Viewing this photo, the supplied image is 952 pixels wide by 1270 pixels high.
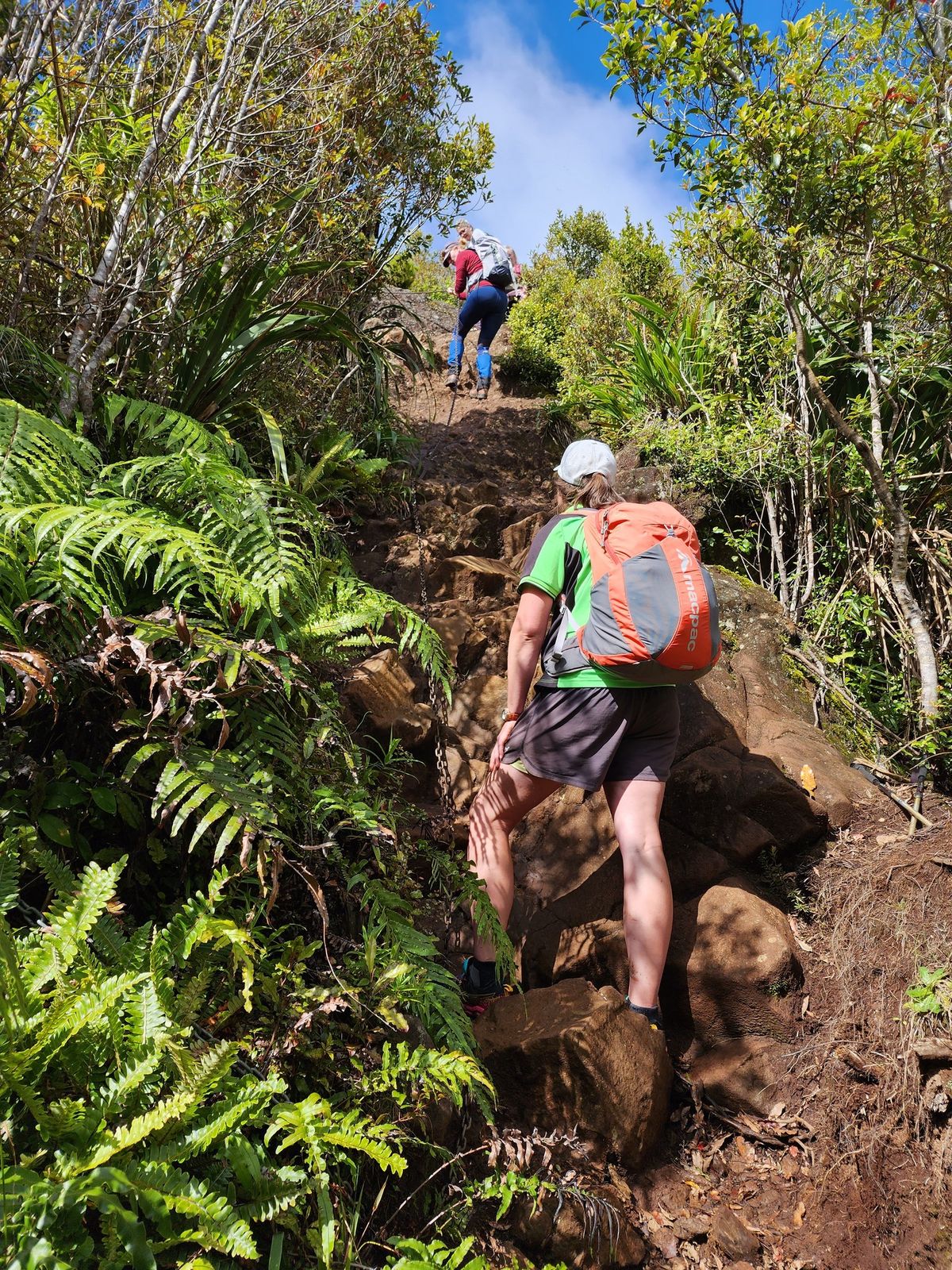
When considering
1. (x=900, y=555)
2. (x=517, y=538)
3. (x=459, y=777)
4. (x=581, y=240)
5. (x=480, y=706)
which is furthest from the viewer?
(x=581, y=240)

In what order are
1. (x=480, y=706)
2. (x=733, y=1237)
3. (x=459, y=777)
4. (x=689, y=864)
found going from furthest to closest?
(x=480, y=706)
(x=459, y=777)
(x=689, y=864)
(x=733, y=1237)

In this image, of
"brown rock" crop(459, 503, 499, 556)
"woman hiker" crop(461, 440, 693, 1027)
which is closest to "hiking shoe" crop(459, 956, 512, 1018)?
"woman hiker" crop(461, 440, 693, 1027)

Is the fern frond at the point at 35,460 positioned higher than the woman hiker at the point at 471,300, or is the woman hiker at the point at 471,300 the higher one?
the woman hiker at the point at 471,300

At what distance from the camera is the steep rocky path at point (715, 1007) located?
2543 millimetres

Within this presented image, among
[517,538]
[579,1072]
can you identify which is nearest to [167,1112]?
[579,1072]

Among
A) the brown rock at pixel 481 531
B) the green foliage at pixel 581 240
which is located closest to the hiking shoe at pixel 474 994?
the brown rock at pixel 481 531

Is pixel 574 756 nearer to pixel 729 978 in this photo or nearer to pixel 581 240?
pixel 729 978

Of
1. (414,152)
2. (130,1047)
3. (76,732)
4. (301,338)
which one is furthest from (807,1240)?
(414,152)

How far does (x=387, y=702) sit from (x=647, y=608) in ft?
4.81

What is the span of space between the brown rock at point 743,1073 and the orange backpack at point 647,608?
1501 millimetres

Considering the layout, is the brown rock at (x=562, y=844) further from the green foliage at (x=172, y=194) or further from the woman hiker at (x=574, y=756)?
the green foliage at (x=172, y=194)

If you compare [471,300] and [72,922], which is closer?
[72,922]

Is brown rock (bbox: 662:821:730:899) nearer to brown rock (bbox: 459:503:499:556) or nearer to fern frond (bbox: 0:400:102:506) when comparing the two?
brown rock (bbox: 459:503:499:556)

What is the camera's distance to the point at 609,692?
111 inches
